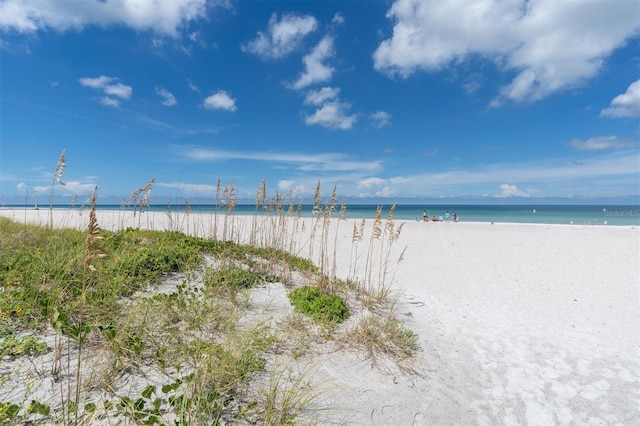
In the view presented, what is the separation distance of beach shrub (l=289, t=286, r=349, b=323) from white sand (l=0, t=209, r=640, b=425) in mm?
937

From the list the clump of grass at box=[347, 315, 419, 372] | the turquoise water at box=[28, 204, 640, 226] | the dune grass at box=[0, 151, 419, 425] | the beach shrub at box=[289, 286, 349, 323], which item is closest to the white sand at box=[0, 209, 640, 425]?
the clump of grass at box=[347, 315, 419, 372]

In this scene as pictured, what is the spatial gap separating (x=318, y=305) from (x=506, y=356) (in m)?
2.99

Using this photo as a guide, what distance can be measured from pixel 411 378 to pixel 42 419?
366 centimetres

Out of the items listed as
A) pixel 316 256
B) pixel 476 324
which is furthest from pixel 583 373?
pixel 316 256

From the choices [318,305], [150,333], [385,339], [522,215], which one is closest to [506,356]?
[385,339]

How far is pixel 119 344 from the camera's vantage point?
10.5 feet

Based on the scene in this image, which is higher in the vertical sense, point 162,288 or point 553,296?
point 162,288

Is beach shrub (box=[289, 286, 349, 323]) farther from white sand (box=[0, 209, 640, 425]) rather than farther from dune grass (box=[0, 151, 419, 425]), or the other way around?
white sand (box=[0, 209, 640, 425])

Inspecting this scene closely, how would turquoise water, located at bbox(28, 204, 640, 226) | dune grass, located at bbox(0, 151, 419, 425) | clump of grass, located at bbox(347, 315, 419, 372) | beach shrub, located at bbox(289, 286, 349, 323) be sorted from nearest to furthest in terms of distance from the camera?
1. dune grass, located at bbox(0, 151, 419, 425)
2. clump of grass, located at bbox(347, 315, 419, 372)
3. beach shrub, located at bbox(289, 286, 349, 323)
4. turquoise water, located at bbox(28, 204, 640, 226)

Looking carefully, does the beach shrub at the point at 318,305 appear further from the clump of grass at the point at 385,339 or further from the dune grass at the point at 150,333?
the clump of grass at the point at 385,339

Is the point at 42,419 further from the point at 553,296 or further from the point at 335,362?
the point at 553,296

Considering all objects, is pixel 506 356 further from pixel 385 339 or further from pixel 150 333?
pixel 150 333

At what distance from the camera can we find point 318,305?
5.31 metres

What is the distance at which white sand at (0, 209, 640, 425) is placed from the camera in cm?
352
